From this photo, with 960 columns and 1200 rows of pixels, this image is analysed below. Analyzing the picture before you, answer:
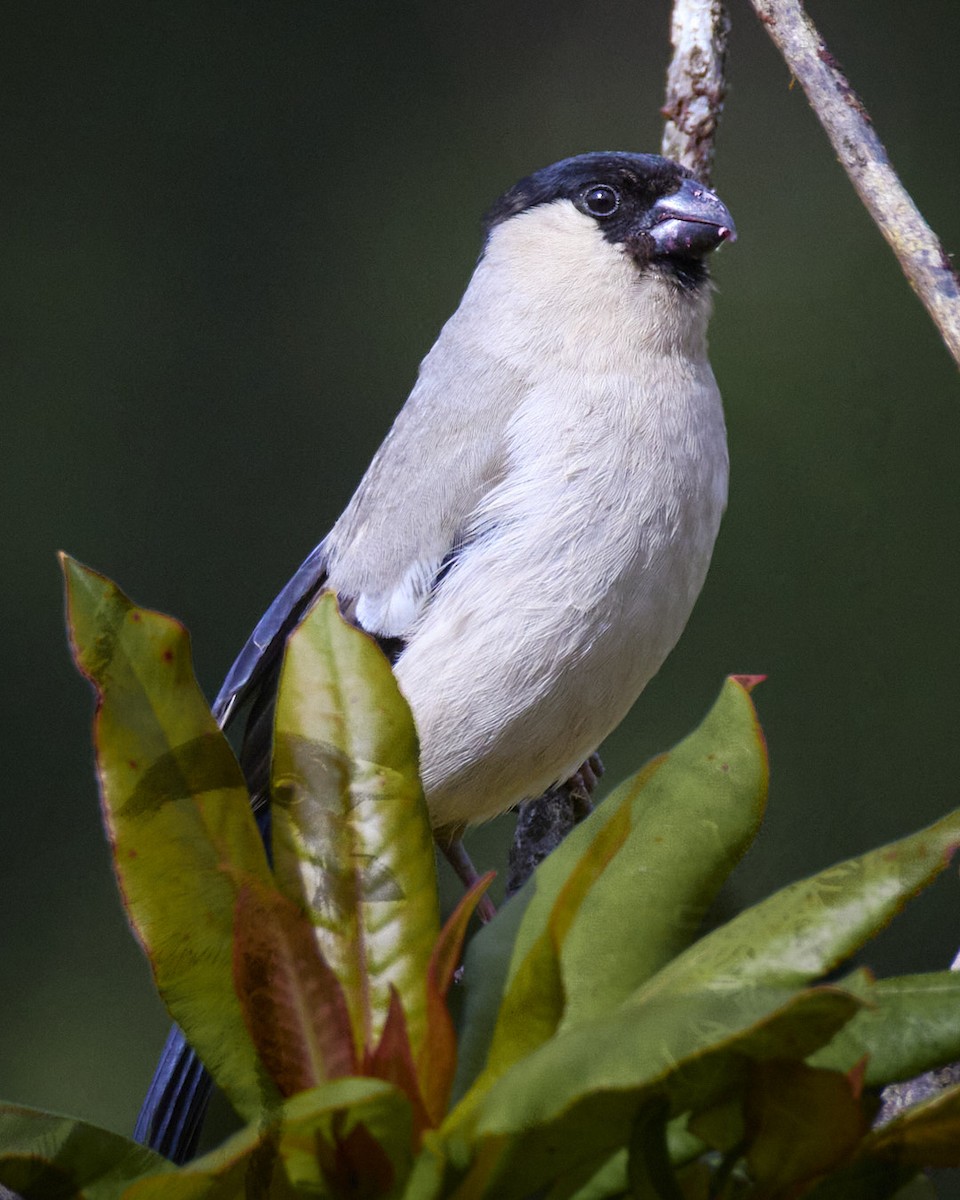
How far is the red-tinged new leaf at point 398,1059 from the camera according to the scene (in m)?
0.37

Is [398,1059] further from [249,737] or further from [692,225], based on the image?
[692,225]

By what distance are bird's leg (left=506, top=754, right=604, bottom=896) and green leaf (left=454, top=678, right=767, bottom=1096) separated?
804mm

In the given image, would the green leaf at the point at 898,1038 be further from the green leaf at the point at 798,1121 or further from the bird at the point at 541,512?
the bird at the point at 541,512

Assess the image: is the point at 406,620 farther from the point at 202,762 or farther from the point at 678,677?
the point at 678,677

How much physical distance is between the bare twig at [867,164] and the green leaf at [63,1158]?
21.0 inches

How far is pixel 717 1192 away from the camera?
380mm

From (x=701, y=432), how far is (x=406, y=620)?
26 cm

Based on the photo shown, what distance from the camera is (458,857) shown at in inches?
48.6

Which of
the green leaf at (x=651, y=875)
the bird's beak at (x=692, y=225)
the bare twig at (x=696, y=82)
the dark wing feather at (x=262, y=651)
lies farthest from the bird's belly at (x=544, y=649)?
the green leaf at (x=651, y=875)

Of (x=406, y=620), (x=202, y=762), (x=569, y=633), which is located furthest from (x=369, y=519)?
(x=202, y=762)

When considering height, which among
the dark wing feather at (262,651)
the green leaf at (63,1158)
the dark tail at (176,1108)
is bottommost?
the dark tail at (176,1108)

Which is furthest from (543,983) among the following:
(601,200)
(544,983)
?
(601,200)

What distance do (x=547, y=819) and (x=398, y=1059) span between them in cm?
94

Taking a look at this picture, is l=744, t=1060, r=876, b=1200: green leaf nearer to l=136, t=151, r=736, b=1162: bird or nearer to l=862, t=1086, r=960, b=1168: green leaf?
l=862, t=1086, r=960, b=1168: green leaf
